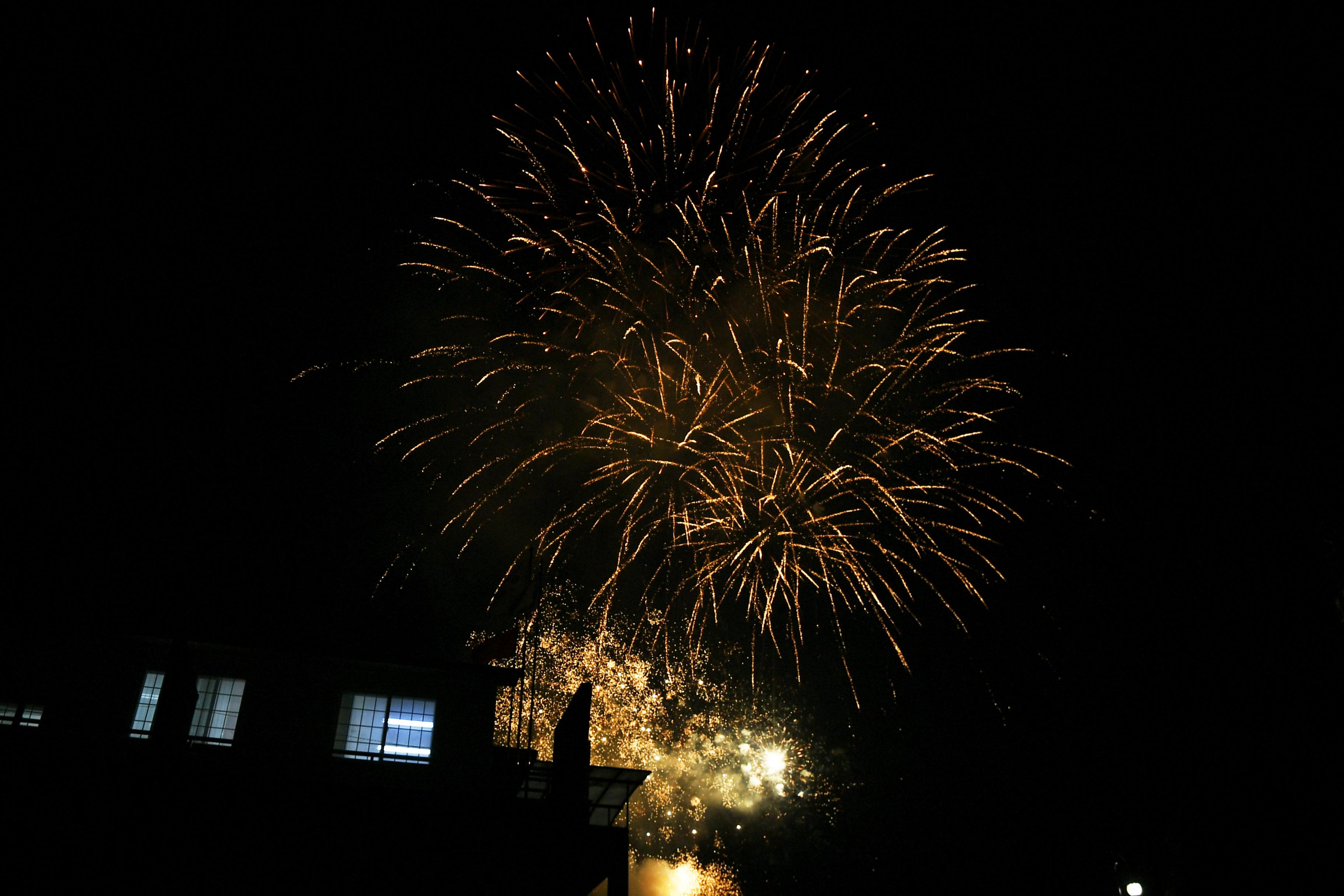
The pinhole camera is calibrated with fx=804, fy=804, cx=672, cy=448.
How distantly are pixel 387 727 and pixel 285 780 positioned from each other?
5.06 metres

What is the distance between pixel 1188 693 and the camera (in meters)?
18.8

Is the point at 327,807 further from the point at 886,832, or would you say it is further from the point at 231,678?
the point at 886,832

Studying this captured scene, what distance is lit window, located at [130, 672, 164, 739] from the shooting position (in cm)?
1348

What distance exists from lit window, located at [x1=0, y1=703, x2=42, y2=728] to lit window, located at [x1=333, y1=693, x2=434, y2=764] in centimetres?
459

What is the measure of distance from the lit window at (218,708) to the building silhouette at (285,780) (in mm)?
27

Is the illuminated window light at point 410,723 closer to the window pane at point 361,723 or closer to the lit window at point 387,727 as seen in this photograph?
the lit window at point 387,727

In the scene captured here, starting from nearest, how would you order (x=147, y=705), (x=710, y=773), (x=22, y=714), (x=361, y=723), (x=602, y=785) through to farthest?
(x=602, y=785) → (x=22, y=714) → (x=147, y=705) → (x=361, y=723) → (x=710, y=773)

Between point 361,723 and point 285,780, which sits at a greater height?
point 361,723

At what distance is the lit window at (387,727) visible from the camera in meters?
14.3

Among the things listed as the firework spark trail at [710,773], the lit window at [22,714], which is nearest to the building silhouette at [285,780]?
the lit window at [22,714]

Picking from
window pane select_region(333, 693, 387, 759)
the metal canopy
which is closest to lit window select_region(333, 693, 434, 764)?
window pane select_region(333, 693, 387, 759)

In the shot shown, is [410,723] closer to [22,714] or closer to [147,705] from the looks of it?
[147,705]

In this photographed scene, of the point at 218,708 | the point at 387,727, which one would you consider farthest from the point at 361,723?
the point at 218,708

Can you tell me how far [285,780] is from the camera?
961 centimetres
